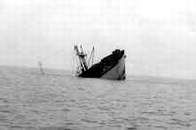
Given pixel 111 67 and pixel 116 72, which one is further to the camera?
pixel 116 72

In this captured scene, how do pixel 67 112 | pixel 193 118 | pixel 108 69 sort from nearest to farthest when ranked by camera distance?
pixel 67 112 → pixel 193 118 → pixel 108 69

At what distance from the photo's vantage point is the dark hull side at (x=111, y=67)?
8269 centimetres

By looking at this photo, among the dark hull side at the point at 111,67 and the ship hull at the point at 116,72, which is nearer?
the dark hull side at the point at 111,67

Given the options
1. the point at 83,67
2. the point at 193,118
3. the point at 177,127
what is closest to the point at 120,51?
the point at 83,67

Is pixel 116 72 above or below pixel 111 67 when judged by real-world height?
below

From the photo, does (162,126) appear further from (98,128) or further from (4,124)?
(4,124)

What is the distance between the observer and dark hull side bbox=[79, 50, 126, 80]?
271 ft

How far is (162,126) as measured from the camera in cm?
2372

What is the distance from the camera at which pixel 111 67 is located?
82875mm

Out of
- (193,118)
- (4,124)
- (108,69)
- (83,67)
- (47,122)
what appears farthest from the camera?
(83,67)

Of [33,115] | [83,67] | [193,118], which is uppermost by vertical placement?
[33,115]

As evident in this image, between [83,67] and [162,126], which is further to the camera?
[83,67]

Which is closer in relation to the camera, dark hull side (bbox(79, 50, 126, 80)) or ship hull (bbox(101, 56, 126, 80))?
dark hull side (bbox(79, 50, 126, 80))

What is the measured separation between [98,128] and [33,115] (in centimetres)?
537
